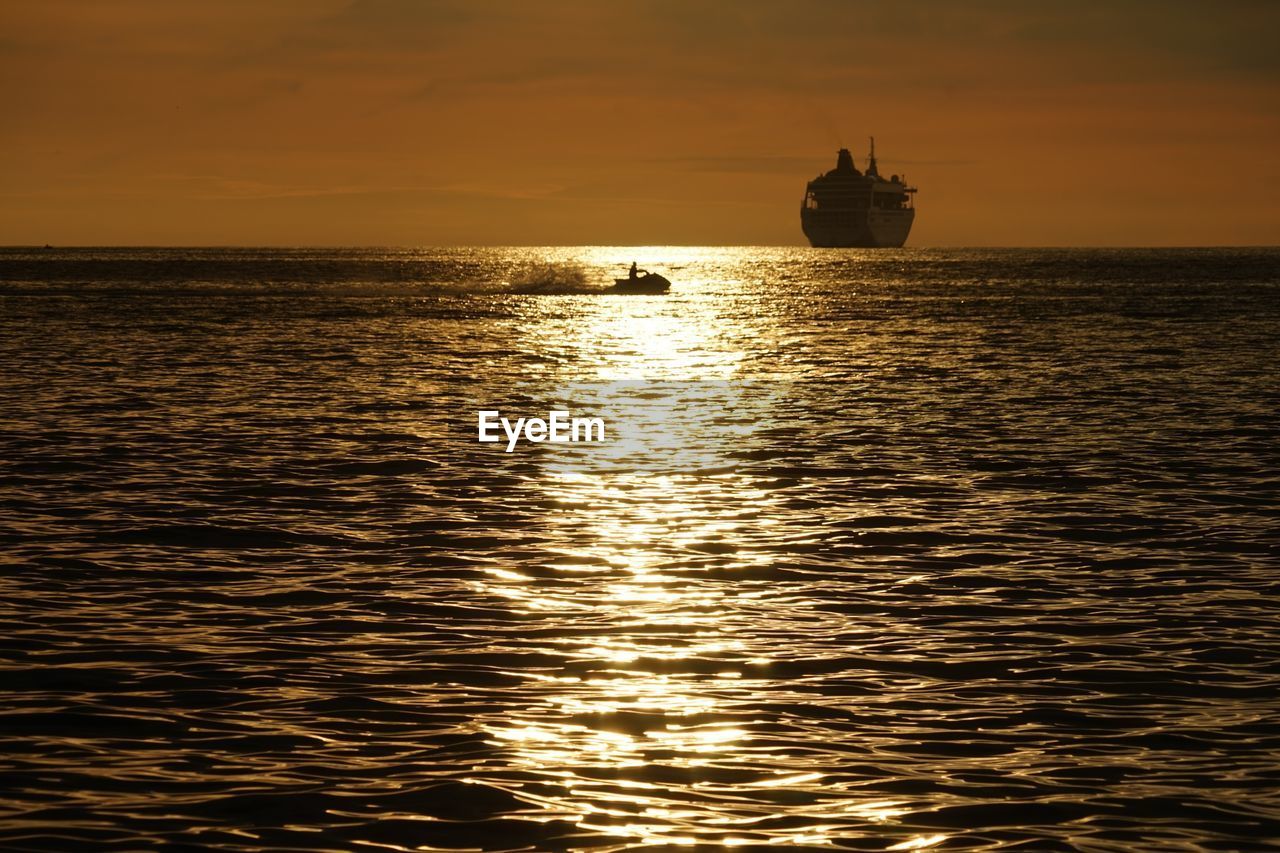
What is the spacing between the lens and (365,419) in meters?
33.9

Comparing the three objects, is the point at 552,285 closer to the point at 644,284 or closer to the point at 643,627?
the point at 644,284

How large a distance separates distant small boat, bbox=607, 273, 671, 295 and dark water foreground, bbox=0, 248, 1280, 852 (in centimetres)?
8626

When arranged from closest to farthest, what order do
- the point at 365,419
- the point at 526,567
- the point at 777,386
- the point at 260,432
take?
the point at 526,567 → the point at 260,432 → the point at 365,419 → the point at 777,386

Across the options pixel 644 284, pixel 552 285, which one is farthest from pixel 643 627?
pixel 552 285

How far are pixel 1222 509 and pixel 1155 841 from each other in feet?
43.1

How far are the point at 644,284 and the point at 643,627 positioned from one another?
4319 inches

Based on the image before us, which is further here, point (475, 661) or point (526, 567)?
point (526, 567)

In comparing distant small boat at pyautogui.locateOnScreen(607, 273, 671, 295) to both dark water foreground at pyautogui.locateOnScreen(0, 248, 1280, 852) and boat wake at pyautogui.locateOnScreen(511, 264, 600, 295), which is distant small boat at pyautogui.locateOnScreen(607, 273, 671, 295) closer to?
boat wake at pyautogui.locateOnScreen(511, 264, 600, 295)

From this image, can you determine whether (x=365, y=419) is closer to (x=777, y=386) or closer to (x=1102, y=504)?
(x=777, y=386)

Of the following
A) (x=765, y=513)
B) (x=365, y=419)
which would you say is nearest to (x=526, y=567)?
(x=765, y=513)

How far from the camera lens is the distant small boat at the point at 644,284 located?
123 metres

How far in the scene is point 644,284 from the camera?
12331 centimetres

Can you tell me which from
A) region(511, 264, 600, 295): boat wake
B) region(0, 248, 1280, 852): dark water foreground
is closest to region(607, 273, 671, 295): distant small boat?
region(511, 264, 600, 295): boat wake

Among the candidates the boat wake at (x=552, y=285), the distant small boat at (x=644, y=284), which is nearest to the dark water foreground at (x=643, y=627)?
the distant small boat at (x=644, y=284)
